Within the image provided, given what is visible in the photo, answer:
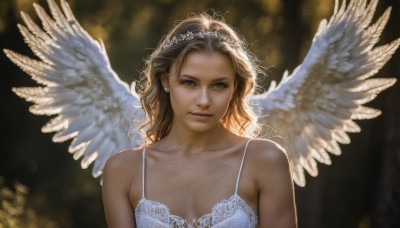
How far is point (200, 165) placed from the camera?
3943 mm

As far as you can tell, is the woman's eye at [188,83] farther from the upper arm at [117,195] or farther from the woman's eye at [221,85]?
the upper arm at [117,195]

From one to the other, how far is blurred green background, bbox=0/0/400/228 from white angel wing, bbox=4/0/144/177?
498cm

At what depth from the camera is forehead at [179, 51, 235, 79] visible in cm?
373

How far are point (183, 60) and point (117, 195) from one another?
74cm

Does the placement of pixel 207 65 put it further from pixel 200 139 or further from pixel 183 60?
pixel 200 139

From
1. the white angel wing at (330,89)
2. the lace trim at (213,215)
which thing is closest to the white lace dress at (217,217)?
the lace trim at (213,215)

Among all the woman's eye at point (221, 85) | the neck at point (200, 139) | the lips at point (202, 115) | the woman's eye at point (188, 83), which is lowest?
the neck at point (200, 139)

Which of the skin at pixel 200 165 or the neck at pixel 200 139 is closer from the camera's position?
the skin at pixel 200 165

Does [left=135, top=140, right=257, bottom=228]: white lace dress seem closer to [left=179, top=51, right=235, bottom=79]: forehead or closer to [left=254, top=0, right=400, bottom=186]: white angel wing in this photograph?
[left=179, top=51, right=235, bottom=79]: forehead

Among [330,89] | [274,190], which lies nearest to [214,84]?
[274,190]

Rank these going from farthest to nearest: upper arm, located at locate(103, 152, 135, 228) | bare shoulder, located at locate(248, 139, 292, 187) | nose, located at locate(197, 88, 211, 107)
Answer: upper arm, located at locate(103, 152, 135, 228) → bare shoulder, located at locate(248, 139, 292, 187) → nose, located at locate(197, 88, 211, 107)

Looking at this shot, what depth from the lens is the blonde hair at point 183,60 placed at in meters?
3.81

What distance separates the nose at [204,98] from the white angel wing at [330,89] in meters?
2.10

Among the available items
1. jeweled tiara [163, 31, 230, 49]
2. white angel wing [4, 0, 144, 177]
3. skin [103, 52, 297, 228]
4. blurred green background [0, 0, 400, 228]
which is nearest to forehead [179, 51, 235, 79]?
skin [103, 52, 297, 228]
